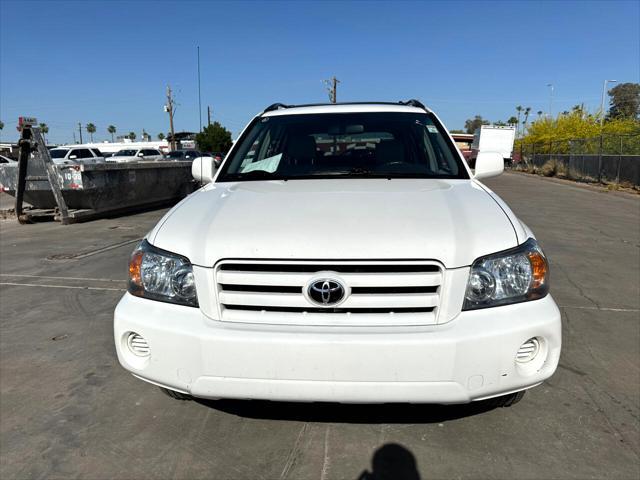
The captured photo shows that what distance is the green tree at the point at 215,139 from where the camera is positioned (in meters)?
58.2

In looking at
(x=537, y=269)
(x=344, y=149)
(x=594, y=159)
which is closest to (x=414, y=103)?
(x=344, y=149)

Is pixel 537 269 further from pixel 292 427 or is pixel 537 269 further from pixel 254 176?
pixel 254 176

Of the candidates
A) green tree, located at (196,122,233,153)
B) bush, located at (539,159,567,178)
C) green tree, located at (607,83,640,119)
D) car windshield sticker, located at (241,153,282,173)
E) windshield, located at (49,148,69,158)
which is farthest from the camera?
green tree, located at (607,83,640,119)

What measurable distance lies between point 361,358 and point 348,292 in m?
0.27

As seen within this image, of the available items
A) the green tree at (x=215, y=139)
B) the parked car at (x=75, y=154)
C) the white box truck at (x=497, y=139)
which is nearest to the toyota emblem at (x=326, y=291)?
the parked car at (x=75, y=154)

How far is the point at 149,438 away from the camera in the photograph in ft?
8.29

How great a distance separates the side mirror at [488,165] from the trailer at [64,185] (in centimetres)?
895

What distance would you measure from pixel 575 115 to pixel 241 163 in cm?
4158

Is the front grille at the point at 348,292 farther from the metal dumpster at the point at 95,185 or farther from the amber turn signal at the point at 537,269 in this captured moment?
the metal dumpster at the point at 95,185

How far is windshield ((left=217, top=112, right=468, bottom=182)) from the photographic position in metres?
3.28

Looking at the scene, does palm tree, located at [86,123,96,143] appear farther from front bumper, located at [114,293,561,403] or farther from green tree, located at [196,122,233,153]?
front bumper, located at [114,293,561,403]

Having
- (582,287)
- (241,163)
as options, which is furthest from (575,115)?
(241,163)

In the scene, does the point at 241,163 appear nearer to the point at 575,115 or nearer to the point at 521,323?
the point at 521,323

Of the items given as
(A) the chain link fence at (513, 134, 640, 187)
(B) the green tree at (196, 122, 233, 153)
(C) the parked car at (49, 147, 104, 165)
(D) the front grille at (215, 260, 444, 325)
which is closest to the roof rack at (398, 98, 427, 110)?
(D) the front grille at (215, 260, 444, 325)
